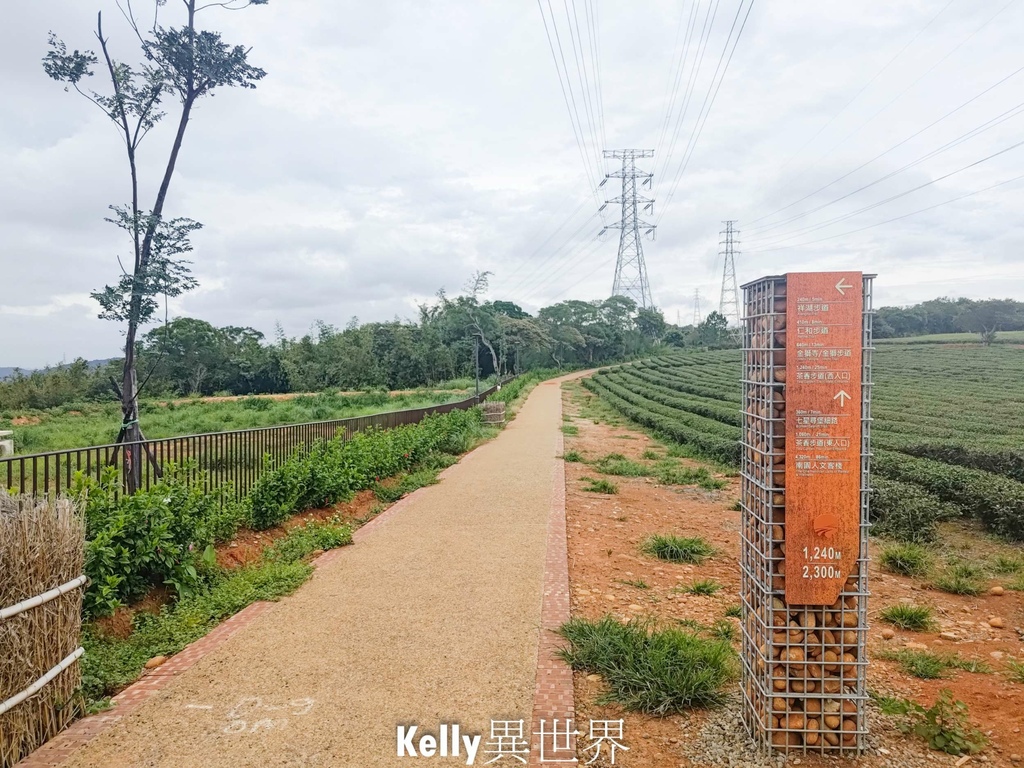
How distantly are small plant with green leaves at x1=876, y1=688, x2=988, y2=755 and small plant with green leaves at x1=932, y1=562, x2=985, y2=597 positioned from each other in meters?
2.88

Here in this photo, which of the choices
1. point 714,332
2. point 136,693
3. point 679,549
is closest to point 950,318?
point 714,332

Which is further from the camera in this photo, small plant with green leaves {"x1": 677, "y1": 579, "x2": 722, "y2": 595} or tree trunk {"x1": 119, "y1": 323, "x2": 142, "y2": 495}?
tree trunk {"x1": 119, "y1": 323, "x2": 142, "y2": 495}

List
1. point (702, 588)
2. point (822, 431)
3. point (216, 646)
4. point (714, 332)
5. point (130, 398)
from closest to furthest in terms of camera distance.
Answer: point (822, 431)
point (216, 646)
point (702, 588)
point (130, 398)
point (714, 332)

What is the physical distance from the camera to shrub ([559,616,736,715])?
10.7 ft

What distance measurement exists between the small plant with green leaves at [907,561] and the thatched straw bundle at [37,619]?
6.65 meters

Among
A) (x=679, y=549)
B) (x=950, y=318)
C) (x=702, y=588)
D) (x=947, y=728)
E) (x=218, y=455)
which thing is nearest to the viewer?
(x=947, y=728)

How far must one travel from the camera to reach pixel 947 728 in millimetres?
2811

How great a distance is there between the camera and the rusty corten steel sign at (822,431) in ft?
8.77

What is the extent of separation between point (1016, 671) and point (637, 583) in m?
2.58

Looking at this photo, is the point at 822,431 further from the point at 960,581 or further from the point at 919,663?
the point at 960,581

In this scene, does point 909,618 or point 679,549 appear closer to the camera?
point 909,618

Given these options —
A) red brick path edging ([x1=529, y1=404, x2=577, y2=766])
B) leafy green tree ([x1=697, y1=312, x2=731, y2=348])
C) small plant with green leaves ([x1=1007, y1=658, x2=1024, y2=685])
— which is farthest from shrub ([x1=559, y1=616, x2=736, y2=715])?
leafy green tree ([x1=697, y1=312, x2=731, y2=348])

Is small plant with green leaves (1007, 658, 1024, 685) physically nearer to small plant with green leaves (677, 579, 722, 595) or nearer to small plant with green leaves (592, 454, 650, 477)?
small plant with green leaves (677, 579, 722, 595)

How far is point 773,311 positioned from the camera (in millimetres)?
2779
